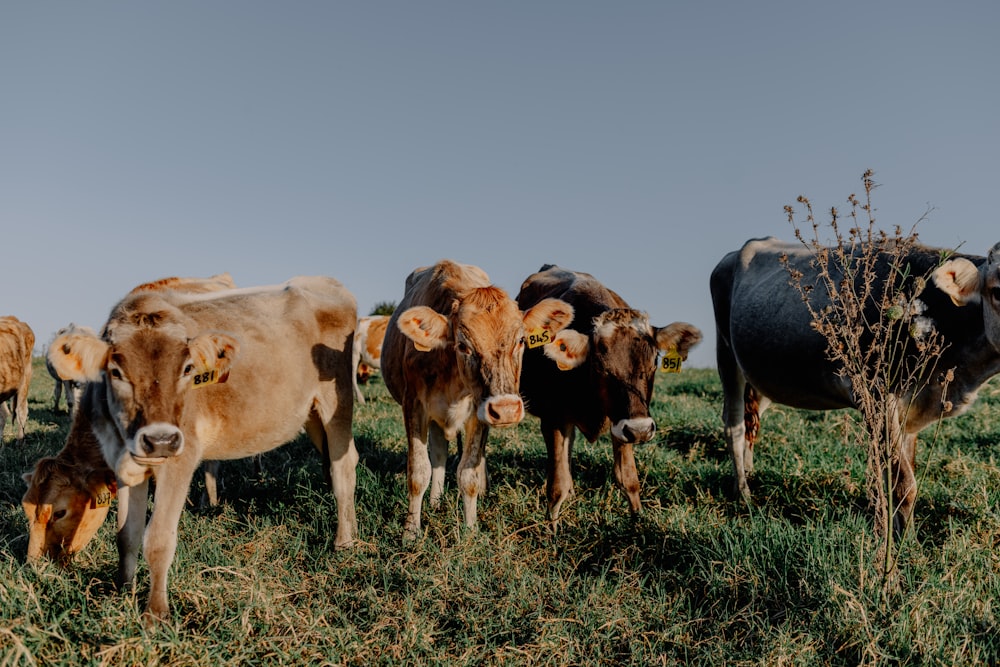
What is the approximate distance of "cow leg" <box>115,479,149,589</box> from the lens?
4445mm

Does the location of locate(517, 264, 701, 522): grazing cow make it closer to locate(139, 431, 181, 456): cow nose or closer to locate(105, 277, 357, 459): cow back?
locate(105, 277, 357, 459): cow back

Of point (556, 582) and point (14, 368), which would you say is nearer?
point (556, 582)

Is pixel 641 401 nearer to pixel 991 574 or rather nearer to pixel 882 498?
pixel 882 498

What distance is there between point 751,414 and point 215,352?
207 inches

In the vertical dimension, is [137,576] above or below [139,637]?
below

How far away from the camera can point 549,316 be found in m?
5.78

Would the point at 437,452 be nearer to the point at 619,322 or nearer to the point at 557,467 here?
the point at 557,467

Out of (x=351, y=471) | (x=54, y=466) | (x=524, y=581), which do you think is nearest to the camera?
(x=524, y=581)

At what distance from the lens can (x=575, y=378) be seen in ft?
19.9

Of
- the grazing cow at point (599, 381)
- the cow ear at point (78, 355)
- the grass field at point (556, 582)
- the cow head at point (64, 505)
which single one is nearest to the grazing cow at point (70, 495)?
the cow head at point (64, 505)

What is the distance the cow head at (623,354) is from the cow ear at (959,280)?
1.83 metres

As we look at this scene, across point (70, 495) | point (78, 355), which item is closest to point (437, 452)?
point (70, 495)

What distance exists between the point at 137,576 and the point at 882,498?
14.5 feet

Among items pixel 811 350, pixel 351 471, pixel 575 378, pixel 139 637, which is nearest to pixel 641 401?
pixel 575 378
